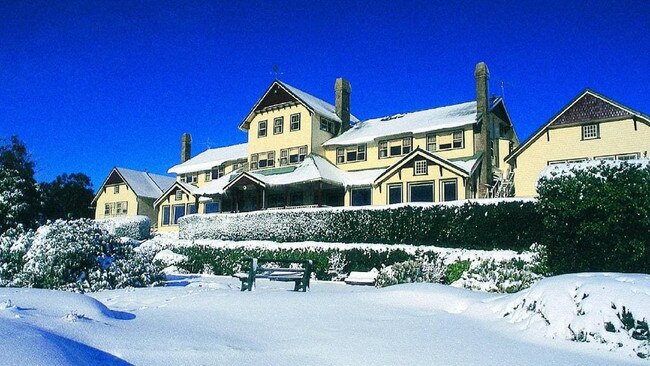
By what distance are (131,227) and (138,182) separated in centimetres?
1207

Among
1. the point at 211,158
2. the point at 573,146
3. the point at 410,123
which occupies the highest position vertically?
the point at 410,123

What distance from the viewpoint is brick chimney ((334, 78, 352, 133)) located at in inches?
1625

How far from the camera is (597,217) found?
15.0 metres

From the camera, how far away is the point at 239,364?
234 inches

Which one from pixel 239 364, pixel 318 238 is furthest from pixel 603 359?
pixel 318 238

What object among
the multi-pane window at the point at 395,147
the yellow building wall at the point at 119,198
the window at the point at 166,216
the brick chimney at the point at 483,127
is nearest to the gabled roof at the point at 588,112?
the brick chimney at the point at 483,127

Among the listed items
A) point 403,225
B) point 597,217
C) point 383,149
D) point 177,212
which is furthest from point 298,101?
point 597,217

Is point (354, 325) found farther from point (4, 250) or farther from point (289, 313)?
point (4, 250)

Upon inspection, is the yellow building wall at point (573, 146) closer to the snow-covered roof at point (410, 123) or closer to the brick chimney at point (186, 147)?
the snow-covered roof at point (410, 123)

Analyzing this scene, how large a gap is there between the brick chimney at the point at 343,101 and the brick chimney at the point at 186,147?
20.7 m

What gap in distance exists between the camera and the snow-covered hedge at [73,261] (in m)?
14.5

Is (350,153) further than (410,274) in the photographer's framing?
Yes

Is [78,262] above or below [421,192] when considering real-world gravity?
below

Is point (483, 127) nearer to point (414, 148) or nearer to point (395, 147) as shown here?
point (414, 148)
